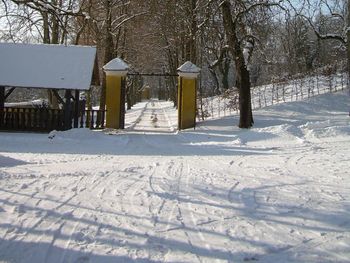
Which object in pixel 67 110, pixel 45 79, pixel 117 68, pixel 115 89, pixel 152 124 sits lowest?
pixel 152 124

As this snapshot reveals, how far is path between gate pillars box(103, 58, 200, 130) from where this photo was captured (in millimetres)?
21062

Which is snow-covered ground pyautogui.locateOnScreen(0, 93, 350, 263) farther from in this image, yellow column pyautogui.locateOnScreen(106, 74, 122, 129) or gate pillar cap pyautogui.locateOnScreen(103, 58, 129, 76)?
gate pillar cap pyautogui.locateOnScreen(103, 58, 129, 76)

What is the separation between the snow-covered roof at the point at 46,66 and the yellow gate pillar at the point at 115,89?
0.96 meters

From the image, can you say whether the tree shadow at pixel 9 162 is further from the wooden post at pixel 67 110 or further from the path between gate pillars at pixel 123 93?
the path between gate pillars at pixel 123 93

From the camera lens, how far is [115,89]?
21.1 metres

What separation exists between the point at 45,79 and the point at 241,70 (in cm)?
847

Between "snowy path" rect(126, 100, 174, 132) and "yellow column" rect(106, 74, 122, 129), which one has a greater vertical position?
"yellow column" rect(106, 74, 122, 129)

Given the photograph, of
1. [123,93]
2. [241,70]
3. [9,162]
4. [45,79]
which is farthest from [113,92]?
[9,162]

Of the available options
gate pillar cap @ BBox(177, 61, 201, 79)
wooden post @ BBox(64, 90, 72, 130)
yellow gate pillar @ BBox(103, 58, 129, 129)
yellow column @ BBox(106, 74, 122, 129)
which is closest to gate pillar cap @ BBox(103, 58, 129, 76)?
yellow gate pillar @ BBox(103, 58, 129, 129)

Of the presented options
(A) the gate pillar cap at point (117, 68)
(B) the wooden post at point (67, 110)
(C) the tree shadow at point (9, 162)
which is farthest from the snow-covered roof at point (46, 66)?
(C) the tree shadow at point (9, 162)

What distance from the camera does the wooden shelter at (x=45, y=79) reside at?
19.7m

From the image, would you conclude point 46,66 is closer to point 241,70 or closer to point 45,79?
point 45,79

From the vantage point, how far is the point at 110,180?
8.76 m

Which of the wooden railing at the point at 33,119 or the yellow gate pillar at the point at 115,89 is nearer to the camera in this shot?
the wooden railing at the point at 33,119
